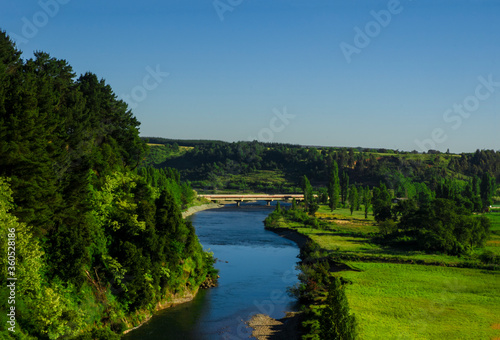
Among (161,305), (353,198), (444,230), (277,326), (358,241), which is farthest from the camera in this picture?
(353,198)

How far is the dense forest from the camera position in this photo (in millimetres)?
41844

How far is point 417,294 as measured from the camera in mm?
62781

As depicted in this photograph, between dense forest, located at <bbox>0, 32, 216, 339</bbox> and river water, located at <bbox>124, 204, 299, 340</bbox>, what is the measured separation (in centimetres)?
302

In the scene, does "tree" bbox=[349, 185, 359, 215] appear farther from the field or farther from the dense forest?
the dense forest

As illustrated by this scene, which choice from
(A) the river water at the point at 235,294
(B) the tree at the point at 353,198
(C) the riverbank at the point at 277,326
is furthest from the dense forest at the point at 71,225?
(B) the tree at the point at 353,198

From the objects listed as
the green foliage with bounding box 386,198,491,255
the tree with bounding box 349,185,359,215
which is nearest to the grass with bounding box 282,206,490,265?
the green foliage with bounding box 386,198,491,255

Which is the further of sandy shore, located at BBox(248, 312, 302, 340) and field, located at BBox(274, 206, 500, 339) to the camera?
sandy shore, located at BBox(248, 312, 302, 340)

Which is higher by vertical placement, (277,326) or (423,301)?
(423,301)

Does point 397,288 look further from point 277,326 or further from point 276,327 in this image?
point 276,327

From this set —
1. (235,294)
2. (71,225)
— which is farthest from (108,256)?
(235,294)

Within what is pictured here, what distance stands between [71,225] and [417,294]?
1636 inches

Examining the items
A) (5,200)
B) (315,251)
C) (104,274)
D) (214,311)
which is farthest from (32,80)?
(315,251)

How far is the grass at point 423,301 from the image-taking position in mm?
49428

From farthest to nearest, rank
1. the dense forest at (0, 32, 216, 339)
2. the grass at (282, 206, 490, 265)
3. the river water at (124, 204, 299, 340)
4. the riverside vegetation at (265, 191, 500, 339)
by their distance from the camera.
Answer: the grass at (282, 206, 490, 265) < the river water at (124, 204, 299, 340) < the riverside vegetation at (265, 191, 500, 339) < the dense forest at (0, 32, 216, 339)
